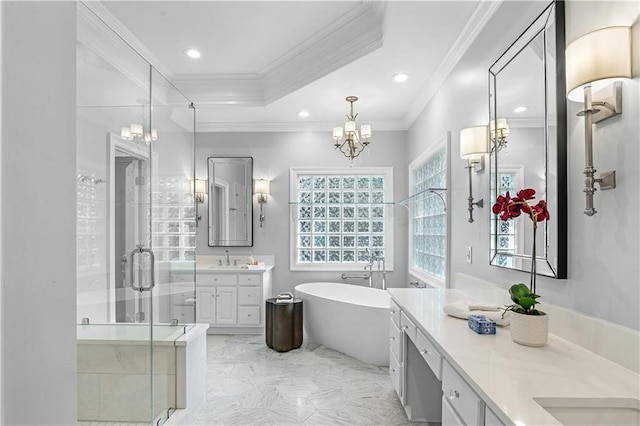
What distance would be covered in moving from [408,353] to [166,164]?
2.02 meters

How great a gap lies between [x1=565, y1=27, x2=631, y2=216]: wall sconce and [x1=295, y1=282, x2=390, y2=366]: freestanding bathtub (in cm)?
227

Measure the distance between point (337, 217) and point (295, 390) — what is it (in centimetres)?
255

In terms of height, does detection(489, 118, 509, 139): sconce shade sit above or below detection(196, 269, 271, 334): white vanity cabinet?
above

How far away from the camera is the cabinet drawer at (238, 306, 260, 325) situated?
4422mm

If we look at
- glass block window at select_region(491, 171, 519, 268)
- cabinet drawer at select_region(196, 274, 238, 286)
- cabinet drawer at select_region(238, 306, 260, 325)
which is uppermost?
glass block window at select_region(491, 171, 519, 268)

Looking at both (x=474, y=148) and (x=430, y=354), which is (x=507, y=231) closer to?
(x=474, y=148)

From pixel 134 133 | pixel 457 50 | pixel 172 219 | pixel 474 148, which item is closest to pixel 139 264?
pixel 172 219

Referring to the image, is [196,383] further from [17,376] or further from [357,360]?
[17,376]

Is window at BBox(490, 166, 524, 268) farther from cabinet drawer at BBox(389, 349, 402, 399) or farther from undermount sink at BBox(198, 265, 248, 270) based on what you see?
undermount sink at BBox(198, 265, 248, 270)

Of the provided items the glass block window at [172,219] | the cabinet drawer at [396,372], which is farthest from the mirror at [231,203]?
the cabinet drawer at [396,372]

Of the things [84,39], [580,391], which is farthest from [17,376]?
[84,39]

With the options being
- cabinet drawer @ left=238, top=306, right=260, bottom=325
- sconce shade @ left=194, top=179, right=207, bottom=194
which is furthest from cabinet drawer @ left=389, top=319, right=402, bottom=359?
sconce shade @ left=194, top=179, right=207, bottom=194

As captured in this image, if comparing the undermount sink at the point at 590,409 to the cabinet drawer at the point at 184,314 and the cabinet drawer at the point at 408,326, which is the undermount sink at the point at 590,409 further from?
the cabinet drawer at the point at 184,314

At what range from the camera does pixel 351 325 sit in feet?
11.8
